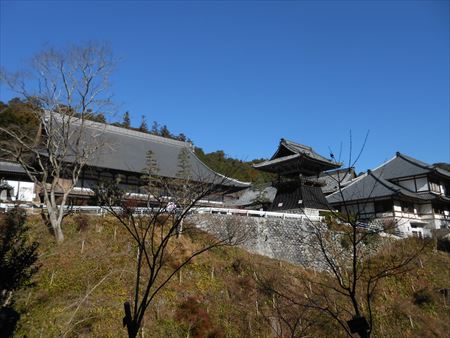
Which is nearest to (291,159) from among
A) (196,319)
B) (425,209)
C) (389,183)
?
(389,183)

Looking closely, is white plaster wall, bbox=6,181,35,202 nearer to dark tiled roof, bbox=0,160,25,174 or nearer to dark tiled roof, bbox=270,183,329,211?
dark tiled roof, bbox=0,160,25,174

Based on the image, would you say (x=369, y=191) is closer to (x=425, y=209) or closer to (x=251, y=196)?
(x=425, y=209)

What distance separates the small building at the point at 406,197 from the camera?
2750 centimetres

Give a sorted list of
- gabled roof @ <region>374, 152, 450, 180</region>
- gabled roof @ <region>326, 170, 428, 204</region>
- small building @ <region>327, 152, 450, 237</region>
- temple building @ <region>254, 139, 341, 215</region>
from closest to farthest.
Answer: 1. temple building @ <region>254, 139, 341, 215</region>
2. small building @ <region>327, 152, 450, 237</region>
3. gabled roof @ <region>326, 170, 428, 204</region>
4. gabled roof @ <region>374, 152, 450, 180</region>

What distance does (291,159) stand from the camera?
25.3m

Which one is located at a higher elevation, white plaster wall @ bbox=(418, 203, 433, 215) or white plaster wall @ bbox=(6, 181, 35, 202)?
white plaster wall @ bbox=(6, 181, 35, 202)

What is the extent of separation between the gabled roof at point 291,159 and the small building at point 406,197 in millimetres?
3221

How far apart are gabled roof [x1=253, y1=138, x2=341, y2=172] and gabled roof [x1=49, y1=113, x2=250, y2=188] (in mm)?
2343

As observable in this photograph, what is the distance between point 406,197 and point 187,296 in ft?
68.1

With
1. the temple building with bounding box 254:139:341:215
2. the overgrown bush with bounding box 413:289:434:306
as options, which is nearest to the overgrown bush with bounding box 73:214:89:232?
the temple building with bounding box 254:139:341:215

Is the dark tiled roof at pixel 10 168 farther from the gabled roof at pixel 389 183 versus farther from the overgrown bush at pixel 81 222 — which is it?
the gabled roof at pixel 389 183

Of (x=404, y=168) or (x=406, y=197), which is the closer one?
(x=406, y=197)

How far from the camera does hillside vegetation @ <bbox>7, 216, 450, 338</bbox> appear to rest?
1222cm

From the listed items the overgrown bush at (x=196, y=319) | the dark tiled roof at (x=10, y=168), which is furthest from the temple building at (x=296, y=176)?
the dark tiled roof at (x=10, y=168)
